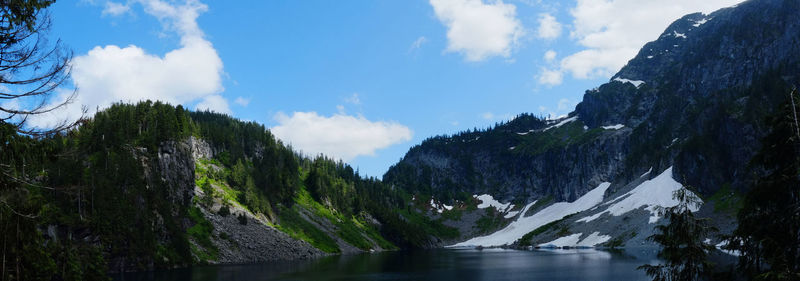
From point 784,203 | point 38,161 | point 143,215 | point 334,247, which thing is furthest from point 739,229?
point 334,247

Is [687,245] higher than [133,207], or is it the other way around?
[133,207]

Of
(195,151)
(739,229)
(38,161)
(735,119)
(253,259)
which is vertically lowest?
(253,259)

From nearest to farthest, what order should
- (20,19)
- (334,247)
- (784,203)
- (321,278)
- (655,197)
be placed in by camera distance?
(784,203), (20,19), (321,278), (334,247), (655,197)

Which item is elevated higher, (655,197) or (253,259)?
(655,197)

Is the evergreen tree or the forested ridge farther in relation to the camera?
the forested ridge

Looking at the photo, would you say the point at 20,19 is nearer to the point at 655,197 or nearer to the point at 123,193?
the point at 123,193

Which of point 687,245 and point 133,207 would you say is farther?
point 133,207

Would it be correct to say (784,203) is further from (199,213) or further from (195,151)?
(195,151)

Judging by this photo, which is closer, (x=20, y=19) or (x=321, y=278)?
(x=20, y=19)

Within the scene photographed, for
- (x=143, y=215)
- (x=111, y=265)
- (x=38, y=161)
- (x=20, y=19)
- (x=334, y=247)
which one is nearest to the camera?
(x=20, y=19)

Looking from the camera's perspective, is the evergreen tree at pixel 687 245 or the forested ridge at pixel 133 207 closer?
the evergreen tree at pixel 687 245

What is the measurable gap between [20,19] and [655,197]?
209 meters

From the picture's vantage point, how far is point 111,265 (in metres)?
92.4

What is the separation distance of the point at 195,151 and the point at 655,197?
602ft
